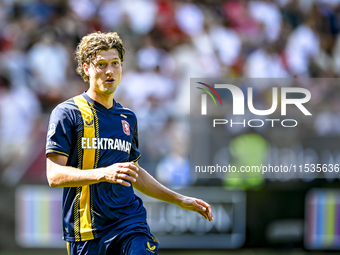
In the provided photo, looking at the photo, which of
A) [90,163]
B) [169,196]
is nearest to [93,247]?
[90,163]

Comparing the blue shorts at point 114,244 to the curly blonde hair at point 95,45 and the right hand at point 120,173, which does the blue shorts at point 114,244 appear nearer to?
the right hand at point 120,173

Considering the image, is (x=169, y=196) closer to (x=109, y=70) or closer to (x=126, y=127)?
(x=126, y=127)

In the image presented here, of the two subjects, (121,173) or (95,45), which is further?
A: (95,45)

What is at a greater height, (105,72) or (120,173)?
(105,72)

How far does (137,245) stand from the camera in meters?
3.74

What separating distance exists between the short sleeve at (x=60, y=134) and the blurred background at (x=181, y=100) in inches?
177

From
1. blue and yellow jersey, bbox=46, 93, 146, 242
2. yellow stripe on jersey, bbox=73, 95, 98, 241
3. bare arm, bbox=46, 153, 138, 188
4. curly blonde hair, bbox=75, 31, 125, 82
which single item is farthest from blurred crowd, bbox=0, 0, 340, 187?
bare arm, bbox=46, 153, 138, 188

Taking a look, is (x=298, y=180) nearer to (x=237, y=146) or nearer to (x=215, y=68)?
(x=237, y=146)

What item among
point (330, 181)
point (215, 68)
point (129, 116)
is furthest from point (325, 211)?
point (129, 116)

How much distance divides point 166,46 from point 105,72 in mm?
7066

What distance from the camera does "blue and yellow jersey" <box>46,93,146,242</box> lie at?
378 centimetres

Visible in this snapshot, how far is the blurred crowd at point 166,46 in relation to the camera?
9.53 m

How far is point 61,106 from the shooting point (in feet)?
12.5

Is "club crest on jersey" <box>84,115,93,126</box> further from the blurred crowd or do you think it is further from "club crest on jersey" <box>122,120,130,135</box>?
the blurred crowd
